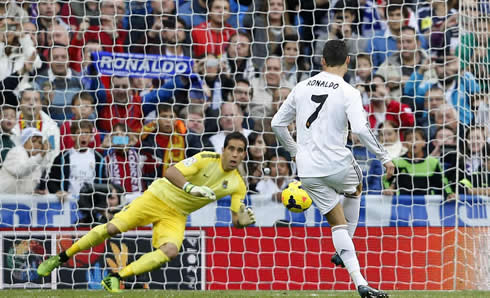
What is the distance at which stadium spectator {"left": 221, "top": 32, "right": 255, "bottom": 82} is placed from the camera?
10.4 meters

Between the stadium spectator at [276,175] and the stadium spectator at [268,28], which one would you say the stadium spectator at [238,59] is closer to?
the stadium spectator at [268,28]

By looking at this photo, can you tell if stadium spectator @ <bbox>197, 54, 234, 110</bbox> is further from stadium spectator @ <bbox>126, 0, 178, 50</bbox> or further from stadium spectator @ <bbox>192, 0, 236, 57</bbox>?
stadium spectator @ <bbox>126, 0, 178, 50</bbox>

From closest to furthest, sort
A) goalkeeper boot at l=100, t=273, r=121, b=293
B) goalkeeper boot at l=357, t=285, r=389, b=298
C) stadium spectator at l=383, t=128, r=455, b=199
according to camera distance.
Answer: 1. goalkeeper boot at l=357, t=285, r=389, b=298
2. goalkeeper boot at l=100, t=273, r=121, b=293
3. stadium spectator at l=383, t=128, r=455, b=199

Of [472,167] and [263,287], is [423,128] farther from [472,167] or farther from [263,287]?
[263,287]

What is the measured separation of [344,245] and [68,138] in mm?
4598

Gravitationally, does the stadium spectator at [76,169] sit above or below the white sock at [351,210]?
above

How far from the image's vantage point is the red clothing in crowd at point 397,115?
9875 millimetres

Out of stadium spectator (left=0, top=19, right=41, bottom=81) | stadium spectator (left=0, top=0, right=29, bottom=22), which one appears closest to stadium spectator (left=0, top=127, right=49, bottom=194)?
stadium spectator (left=0, top=19, right=41, bottom=81)

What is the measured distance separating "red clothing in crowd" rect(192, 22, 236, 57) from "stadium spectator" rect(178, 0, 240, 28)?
0.14m

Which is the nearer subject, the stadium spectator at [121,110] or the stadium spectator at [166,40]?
the stadium spectator at [121,110]

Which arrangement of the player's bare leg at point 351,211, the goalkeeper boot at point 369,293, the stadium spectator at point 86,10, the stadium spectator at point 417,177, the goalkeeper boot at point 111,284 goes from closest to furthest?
the goalkeeper boot at point 369,293, the player's bare leg at point 351,211, the goalkeeper boot at point 111,284, the stadium spectator at point 417,177, the stadium spectator at point 86,10

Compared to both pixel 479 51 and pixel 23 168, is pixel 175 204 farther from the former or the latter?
pixel 479 51

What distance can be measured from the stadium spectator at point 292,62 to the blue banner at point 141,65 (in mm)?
1148

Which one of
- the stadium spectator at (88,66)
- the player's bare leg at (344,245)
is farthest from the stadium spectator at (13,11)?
the player's bare leg at (344,245)
